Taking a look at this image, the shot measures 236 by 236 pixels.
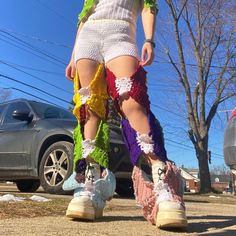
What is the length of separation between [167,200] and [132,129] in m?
0.51

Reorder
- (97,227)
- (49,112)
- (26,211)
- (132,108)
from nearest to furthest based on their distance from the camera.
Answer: (97,227)
(132,108)
(26,211)
(49,112)

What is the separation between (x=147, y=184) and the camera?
9.18ft

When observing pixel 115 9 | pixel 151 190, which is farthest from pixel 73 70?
pixel 151 190

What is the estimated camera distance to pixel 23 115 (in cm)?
697

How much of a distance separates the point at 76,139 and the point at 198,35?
710 inches

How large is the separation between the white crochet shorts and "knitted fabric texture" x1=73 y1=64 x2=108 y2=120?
101 mm

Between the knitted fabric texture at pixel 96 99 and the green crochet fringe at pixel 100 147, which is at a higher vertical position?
the knitted fabric texture at pixel 96 99

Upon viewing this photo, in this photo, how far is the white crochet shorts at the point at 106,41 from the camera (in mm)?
3041

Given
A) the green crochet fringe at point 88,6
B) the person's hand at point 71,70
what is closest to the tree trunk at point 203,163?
the person's hand at point 71,70

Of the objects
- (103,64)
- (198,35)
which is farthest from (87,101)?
(198,35)

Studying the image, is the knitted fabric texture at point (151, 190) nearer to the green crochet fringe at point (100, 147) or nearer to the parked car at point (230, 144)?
the green crochet fringe at point (100, 147)

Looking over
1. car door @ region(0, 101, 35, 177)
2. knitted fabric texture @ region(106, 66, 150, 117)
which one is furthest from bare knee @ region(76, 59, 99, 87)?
car door @ region(0, 101, 35, 177)

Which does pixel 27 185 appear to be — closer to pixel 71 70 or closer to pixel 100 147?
pixel 71 70

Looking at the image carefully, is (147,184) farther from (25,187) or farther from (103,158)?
(25,187)
